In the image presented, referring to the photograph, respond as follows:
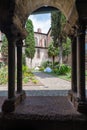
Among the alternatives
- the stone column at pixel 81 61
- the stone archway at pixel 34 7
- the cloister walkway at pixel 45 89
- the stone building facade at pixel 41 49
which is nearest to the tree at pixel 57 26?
the cloister walkway at pixel 45 89

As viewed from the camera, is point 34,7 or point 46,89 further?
point 46,89

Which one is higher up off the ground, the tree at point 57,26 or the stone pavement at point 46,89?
the tree at point 57,26

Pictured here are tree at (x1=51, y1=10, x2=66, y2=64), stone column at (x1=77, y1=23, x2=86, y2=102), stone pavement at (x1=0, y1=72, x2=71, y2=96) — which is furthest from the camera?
tree at (x1=51, y1=10, x2=66, y2=64)

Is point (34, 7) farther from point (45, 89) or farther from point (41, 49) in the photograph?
point (41, 49)

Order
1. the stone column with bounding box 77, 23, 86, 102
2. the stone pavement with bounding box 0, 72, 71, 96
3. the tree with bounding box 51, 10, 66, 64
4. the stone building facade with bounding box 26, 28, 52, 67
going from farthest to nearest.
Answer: the stone building facade with bounding box 26, 28, 52, 67 < the tree with bounding box 51, 10, 66, 64 < the stone pavement with bounding box 0, 72, 71, 96 < the stone column with bounding box 77, 23, 86, 102

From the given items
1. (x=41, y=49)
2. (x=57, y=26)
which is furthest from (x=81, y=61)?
(x=41, y=49)

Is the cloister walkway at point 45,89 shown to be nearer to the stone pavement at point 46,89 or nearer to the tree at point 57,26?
the stone pavement at point 46,89

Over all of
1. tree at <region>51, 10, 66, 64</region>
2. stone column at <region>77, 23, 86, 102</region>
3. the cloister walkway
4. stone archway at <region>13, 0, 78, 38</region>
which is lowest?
the cloister walkway

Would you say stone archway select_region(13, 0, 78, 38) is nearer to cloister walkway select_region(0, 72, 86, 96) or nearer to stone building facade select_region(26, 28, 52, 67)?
cloister walkway select_region(0, 72, 86, 96)

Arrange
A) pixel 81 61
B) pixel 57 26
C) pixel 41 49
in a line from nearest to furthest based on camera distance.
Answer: pixel 81 61
pixel 57 26
pixel 41 49

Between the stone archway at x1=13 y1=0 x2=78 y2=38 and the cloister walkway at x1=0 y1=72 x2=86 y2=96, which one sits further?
the cloister walkway at x1=0 y1=72 x2=86 y2=96

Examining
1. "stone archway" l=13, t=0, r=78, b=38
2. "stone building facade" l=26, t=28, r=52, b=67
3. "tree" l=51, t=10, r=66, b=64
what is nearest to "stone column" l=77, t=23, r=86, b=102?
"stone archway" l=13, t=0, r=78, b=38

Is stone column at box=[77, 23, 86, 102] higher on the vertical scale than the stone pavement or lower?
higher

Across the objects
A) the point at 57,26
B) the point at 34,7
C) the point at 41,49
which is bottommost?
the point at 41,49
